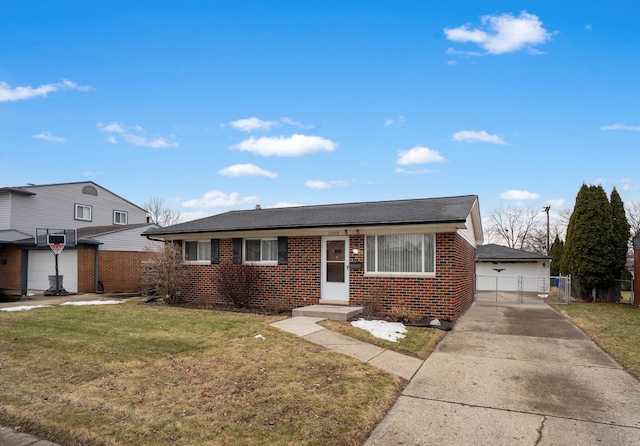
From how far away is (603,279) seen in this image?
704 inches

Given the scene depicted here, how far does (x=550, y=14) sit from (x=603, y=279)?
1233 centimetres

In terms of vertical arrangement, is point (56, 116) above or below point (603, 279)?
→ above

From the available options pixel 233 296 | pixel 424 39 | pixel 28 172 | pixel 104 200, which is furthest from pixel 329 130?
pixel 28 172

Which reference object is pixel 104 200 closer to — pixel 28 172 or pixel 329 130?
pixel 28 172

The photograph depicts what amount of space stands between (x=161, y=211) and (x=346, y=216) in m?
47.0

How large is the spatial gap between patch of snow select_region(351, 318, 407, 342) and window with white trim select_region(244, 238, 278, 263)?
419 cm

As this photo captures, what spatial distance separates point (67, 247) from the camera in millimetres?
19844

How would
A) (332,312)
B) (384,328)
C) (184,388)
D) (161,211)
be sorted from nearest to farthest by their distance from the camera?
(184,388)
(384,328)
(332,312)
(161,211)

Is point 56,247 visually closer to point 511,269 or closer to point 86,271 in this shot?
point 86,271

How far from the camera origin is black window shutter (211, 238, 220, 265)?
13719mm

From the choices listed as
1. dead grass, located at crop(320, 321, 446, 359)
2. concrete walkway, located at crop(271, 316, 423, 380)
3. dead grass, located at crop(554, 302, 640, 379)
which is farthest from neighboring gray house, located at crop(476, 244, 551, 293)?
concrete walkway, located at crop(271, 316, 423, 380)

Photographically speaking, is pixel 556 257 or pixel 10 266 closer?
pixel 10 266

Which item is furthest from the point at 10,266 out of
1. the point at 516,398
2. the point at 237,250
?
the point at 516,398

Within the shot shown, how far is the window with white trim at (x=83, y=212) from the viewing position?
25.5 m
